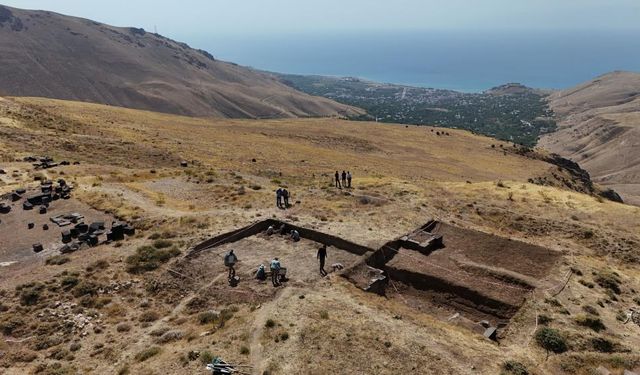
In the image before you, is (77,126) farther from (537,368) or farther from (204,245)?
(537,368)

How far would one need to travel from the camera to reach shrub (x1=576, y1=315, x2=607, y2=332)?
1856 centimetres

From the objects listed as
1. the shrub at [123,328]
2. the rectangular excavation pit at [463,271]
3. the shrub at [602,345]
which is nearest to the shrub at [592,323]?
the shrub at [602,345]

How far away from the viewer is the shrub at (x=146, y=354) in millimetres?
15938

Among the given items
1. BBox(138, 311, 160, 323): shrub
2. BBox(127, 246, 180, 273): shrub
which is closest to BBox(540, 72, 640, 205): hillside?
BBox(127, 246, 180, 273): shrub

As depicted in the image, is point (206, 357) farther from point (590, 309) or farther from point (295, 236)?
point (590, 309)

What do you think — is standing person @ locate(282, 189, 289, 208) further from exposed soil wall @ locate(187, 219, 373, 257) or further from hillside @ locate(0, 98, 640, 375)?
exposed soil wall @ locate(187, 219, 373, 257)

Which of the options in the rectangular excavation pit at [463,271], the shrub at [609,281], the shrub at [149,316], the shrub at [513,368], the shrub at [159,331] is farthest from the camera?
the shrub at [609,281]

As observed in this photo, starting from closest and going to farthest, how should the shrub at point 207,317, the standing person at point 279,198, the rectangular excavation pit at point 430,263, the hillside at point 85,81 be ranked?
1. the shrub at point 207,317
2. the rectangular excavation pit at point 430,263
3. the standing person at point 279,198
4. the hillside at point 85,81

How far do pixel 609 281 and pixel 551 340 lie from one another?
7.77m

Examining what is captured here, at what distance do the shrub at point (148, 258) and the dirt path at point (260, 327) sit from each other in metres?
7.46

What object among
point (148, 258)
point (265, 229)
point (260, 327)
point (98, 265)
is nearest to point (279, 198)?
point (265, 229)

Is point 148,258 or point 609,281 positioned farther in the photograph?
point 148,258

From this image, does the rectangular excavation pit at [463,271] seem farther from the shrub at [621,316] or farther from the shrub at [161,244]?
the shrub at [161,244]

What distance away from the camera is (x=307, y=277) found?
890 inches
